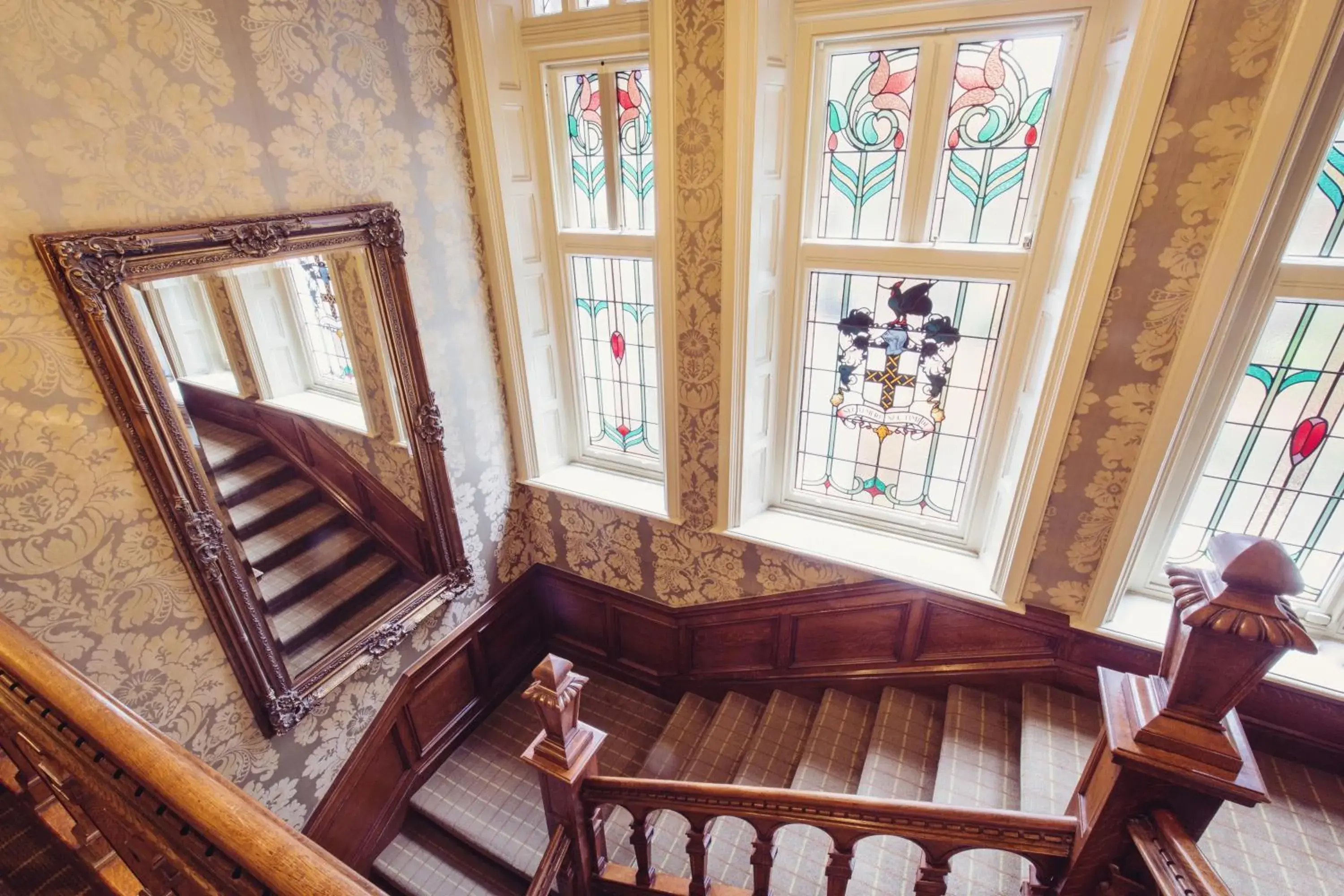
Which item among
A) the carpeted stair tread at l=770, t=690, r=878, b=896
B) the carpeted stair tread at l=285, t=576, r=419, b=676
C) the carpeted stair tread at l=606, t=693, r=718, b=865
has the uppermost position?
the carpeted stair tread at l=285, t=576, r=419, b=676

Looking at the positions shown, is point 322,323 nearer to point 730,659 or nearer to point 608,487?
point 608,487

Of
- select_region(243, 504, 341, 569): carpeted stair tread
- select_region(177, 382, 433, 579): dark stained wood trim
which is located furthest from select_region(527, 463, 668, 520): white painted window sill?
select_region(243, 504, 341, 569): carpeted stair tread

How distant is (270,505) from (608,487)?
1.40 meters

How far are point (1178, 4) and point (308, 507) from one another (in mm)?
2808

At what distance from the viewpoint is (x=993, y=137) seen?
1957 mm

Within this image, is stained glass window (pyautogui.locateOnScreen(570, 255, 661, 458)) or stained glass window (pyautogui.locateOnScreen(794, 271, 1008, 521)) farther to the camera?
stained glass window (pyautogui.locateOnScreen(570, 255, 661, 458))

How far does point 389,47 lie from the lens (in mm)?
2057

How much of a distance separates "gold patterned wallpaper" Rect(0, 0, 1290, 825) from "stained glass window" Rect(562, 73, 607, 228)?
0.44 meters

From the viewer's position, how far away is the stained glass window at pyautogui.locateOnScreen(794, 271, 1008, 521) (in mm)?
2201

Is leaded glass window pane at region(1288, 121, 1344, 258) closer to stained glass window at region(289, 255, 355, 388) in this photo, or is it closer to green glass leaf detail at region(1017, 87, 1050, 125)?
green glass leaf detail at region(1017, 87, 1050, 125)

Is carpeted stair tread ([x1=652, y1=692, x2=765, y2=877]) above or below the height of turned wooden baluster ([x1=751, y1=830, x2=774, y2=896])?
below

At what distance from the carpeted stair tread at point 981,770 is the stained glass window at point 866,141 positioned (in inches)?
71.3

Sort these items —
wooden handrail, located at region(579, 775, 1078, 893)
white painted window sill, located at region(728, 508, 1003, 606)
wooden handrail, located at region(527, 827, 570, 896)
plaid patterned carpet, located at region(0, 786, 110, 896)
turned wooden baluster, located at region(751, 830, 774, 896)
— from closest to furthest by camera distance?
plaid patterned carpet, located at region(0, 786, 110, 896) → wooden handrail, located at region(579, 775, 1078, 893) → turned wooden baluster, located at region(751, 830, 774, 896) → wooden handrail, located at region(527, 827, 570, 896) → white painted window sill, located at region(728, 508, 1003, 606)

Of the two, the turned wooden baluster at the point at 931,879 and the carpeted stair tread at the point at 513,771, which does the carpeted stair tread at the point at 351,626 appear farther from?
the turned wooden baluster at the point at 931,879
